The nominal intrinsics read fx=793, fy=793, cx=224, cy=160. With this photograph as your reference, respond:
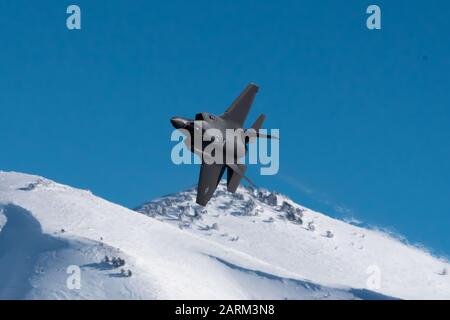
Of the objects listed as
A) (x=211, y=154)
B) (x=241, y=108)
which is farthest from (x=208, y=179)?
(x=241, y=108)

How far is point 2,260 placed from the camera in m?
191

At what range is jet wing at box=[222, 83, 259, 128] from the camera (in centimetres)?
6756

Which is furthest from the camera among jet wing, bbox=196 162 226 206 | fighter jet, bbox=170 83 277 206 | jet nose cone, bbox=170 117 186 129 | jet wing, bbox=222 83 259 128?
jet wing, bbox=222 83 259 128

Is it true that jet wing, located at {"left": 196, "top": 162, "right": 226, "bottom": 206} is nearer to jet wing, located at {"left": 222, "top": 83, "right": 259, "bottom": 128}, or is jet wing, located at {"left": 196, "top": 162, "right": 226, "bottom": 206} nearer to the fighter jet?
→ the fighter jet

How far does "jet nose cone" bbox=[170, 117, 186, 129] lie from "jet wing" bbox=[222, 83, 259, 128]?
23.3ft

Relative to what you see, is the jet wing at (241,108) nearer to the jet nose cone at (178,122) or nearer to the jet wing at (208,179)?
the jet nose cone at (178,122)

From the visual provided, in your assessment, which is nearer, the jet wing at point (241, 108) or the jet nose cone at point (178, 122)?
the jet nose cone at point (178, 122)

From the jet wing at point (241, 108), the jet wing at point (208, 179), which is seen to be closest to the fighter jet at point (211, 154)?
the jet wing at point (208, 179)

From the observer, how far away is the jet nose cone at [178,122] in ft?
197

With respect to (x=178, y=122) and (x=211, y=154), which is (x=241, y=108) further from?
(x=211, y=154)

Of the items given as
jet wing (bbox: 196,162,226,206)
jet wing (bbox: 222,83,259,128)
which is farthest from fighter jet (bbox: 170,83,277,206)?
jet wing (bbox: 222,83,259,128)

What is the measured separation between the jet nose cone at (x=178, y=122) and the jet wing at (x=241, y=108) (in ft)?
23.3
